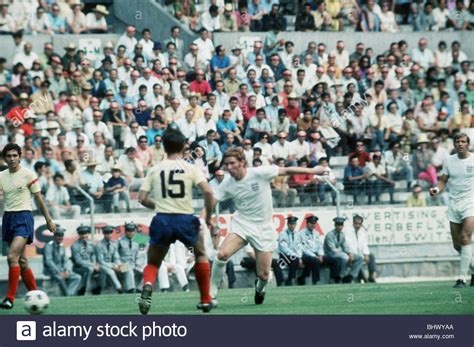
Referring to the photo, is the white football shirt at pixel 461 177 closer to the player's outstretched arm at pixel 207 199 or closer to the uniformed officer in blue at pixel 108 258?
the player's outstretched arm at pixel 207 199

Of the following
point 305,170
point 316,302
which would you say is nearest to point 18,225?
point 305,170

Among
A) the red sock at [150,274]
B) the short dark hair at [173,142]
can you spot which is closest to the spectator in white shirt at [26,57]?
the red sock at [150,274]

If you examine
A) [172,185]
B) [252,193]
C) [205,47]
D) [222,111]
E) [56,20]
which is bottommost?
[252,193]

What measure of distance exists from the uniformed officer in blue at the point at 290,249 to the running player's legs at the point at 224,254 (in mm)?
7376

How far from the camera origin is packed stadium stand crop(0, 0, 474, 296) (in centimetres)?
2432

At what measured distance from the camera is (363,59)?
2917 cm

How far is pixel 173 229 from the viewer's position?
14.0 meters

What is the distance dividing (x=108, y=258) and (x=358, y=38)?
10268 mm

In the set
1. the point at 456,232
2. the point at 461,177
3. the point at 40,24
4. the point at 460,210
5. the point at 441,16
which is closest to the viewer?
the point at 460,210

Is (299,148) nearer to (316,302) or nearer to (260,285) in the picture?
(316,302)

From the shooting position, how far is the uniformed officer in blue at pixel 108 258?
23.1m

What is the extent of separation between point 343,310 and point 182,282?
858 cm

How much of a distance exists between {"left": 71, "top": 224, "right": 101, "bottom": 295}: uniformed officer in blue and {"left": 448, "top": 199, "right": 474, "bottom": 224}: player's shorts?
291 inches

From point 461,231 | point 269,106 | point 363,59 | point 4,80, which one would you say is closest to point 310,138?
point 269,106
